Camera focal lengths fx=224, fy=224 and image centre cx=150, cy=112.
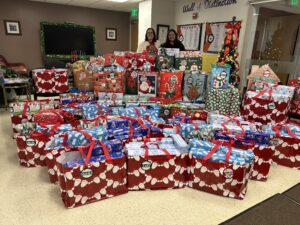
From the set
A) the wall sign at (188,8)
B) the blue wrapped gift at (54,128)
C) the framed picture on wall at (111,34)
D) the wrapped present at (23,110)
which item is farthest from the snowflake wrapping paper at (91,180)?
the framed picture on wall at (111,34)

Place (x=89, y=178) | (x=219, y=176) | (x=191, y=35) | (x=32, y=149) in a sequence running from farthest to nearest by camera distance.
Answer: (x=191, y=35) < (x=32, y=149) < (x=219, y=176) < (x=89, y=178)

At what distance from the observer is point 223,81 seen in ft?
9.66

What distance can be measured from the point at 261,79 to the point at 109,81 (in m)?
2.14

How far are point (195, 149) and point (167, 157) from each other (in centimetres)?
26

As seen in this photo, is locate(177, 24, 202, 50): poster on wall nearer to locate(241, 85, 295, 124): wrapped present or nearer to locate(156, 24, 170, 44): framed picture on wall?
locate(156, 24, 170, 44): framed picture on wall

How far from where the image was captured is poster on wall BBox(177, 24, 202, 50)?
5.31 metres

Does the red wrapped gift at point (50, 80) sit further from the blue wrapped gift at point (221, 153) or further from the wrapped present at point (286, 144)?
the wrapped present at point (286, 144)

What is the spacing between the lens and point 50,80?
329cm

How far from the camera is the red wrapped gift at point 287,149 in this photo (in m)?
2.33

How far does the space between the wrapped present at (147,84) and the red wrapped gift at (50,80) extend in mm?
1156

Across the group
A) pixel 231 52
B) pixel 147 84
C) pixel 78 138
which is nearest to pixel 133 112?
pixel 147 84

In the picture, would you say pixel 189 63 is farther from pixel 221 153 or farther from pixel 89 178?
pixel 89 178

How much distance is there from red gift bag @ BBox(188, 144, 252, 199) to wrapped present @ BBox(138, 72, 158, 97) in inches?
56.8

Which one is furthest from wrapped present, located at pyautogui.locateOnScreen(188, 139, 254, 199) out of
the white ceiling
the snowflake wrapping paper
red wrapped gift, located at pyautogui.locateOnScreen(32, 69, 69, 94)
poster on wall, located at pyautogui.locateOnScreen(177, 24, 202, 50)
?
the white ceiling
